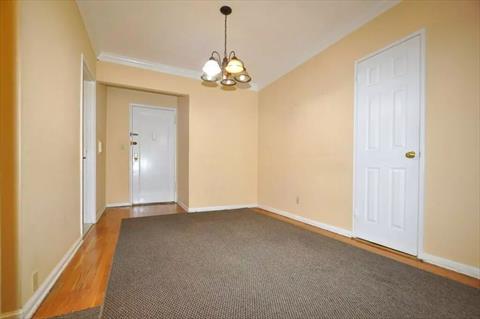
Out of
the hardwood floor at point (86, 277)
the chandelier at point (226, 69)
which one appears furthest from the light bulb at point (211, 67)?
the hardwood floor at point (86, 277)

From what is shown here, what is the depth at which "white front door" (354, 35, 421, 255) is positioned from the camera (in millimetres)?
2160

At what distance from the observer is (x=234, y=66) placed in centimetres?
229

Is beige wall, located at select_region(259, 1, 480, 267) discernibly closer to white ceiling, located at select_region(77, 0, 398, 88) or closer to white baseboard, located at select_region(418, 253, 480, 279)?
white baseboard, located at select_region(418, 253, 480, 279)

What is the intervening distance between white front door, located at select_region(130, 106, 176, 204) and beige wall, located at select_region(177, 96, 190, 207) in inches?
9.9

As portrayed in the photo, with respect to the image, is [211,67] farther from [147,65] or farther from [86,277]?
[86,277]

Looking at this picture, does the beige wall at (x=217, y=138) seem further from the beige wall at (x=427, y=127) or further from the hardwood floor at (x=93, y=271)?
the hardwood floor at (x=93, y=271)

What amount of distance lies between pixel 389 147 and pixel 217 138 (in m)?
2.85

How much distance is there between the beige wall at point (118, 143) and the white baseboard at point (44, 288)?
8.89 ft

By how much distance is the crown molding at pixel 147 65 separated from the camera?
139 inches

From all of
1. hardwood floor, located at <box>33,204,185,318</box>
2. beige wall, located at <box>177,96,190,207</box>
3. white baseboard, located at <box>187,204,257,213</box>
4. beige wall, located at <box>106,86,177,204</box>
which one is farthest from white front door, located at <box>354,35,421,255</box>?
beige wall, located at <box>106,86,177,204</box>

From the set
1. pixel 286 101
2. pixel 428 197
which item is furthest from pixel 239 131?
pixel 428 197

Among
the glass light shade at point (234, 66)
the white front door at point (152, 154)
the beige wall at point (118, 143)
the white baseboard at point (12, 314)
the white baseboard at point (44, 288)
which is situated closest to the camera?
the white baseboard at point (12, 314)

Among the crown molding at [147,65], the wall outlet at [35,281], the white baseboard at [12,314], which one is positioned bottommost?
the white baseboard at [12,314]

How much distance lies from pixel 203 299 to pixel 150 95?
4.57 meters
